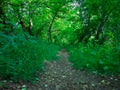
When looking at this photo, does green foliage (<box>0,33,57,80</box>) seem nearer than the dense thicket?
Yes

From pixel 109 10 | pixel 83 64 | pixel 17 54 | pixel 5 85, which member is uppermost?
pixel 109 10

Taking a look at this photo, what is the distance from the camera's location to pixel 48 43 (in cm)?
1841

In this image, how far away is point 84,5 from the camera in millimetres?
19594

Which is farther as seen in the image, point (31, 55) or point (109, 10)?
point (109, 10)

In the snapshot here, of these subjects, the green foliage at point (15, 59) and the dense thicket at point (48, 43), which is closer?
the green foliage at point (15, 59)

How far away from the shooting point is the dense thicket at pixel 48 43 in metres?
5.12

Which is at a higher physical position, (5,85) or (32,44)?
(32,44)

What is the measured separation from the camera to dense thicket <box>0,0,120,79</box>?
5.12 meters

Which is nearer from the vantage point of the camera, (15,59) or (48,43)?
(15,59)

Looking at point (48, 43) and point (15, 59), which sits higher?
point (15, 59)

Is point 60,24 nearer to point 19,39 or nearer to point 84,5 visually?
point 84,5

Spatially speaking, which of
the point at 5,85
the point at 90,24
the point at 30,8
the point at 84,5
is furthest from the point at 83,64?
the point at 90,24

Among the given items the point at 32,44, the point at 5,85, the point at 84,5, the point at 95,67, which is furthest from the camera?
the point at 84,5

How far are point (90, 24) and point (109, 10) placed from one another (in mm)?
8185
